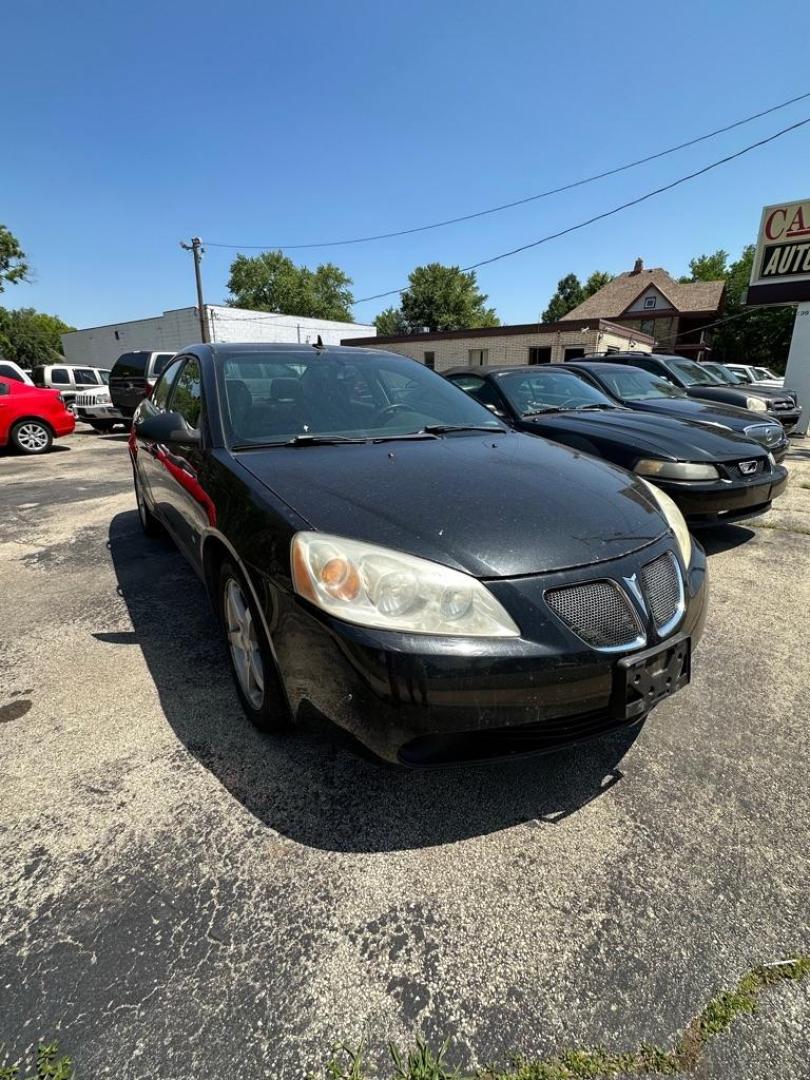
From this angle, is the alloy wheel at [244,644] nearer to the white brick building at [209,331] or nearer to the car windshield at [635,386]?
the car windshield at [635,386]

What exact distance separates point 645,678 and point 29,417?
12054 mm

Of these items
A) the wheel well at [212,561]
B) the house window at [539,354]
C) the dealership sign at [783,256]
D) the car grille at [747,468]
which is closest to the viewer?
the wheel well at [212,561]

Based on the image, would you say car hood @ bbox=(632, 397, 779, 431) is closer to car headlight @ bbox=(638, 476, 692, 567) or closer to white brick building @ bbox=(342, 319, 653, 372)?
car headlight @ bbox=(638, 476, 692, 567)

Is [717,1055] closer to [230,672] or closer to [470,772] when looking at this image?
[470,772]

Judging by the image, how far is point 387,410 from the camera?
9.55ft

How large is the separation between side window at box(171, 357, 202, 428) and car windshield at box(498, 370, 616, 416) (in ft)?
9.24

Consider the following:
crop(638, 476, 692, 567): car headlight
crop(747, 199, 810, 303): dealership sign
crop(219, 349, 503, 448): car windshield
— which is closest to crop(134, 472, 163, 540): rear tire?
crop(219, 349, 503, 448): car windshield

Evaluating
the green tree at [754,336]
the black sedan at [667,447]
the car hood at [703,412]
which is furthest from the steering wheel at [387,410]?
the green tree at [754,336]

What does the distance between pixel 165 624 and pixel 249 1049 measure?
2365 millimetres

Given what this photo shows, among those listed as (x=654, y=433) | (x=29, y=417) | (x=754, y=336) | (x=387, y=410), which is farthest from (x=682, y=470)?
(x=754, y=336)

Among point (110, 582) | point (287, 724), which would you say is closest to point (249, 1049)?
point (287, 724)

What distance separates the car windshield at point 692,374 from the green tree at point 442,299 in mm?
41703

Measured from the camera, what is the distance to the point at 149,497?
4207 millimetres

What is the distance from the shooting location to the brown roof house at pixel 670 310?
36844 mm
